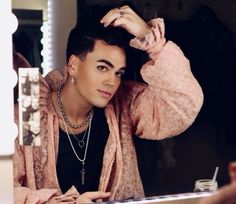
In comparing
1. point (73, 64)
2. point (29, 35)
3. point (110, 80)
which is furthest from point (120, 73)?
point (29, 35)

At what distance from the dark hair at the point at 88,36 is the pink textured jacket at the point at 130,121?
0.21 feet

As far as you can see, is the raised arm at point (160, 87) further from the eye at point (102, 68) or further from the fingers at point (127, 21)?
the eye at point (102, 68)

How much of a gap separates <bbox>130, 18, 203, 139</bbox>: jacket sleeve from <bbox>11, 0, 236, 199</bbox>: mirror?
25mm

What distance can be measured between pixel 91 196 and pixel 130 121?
0.24 m

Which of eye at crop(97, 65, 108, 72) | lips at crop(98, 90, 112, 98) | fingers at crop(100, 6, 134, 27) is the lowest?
lips at crop(98, 90, 112, 98)

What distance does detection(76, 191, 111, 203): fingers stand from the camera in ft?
4.29

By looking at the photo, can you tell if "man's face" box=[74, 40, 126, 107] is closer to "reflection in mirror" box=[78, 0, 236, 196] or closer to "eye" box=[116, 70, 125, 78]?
"eye" box=[116, 70, 125, 78]

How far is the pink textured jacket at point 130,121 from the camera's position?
4.10 ft

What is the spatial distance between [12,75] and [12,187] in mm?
283

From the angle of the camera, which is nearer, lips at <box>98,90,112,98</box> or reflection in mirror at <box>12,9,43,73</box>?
reflection in mirror at <box>12,9,43,73</box>

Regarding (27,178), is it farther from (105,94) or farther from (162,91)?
(162,91)

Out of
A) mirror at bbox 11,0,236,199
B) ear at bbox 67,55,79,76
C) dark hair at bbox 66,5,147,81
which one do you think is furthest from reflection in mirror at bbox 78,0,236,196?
ear at bbox 67,55,79,76

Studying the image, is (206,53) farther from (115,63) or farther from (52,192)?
(52,192)

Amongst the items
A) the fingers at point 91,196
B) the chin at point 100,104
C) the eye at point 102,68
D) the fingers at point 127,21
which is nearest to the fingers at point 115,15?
the fingers at point 127,21
